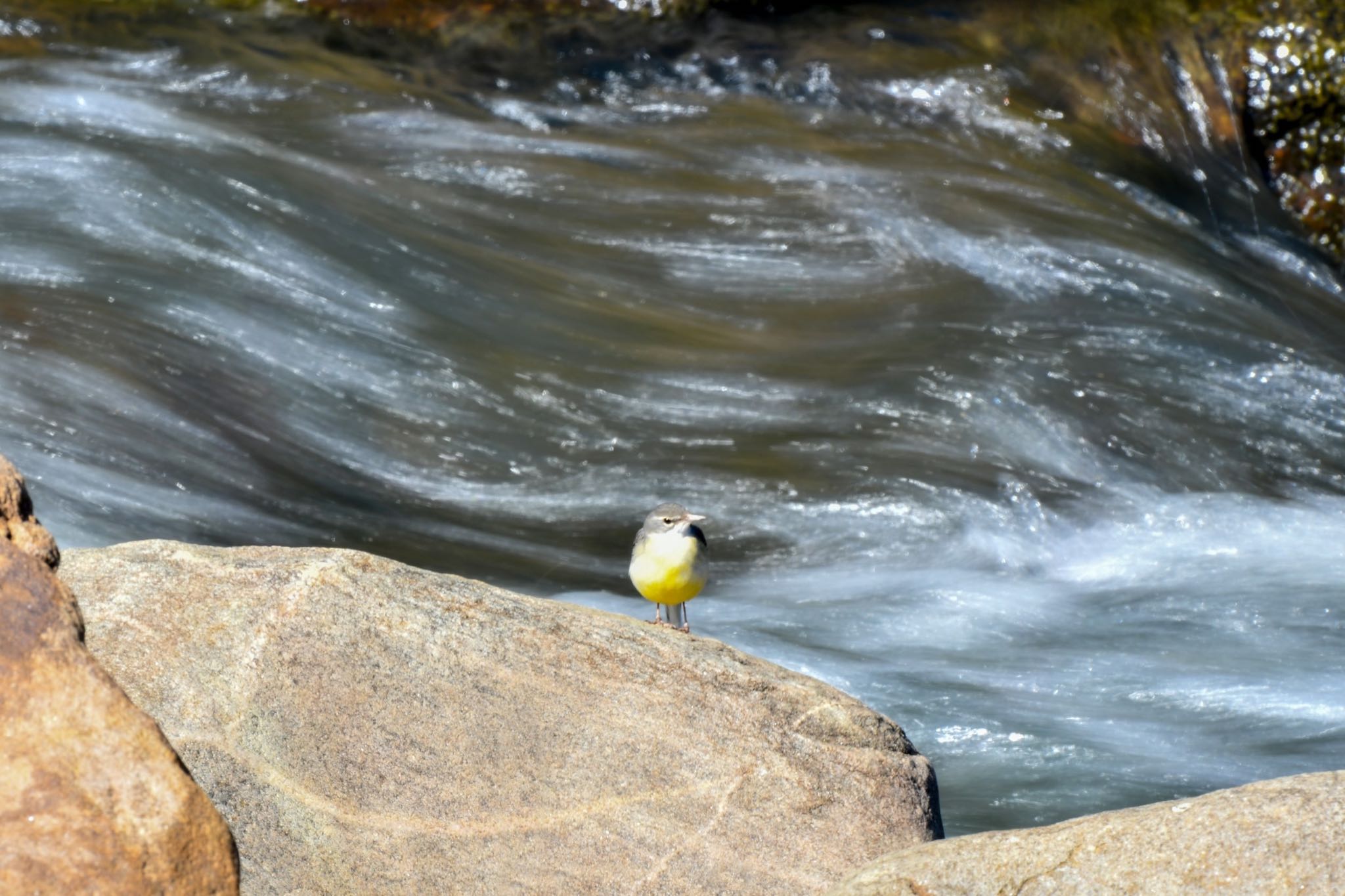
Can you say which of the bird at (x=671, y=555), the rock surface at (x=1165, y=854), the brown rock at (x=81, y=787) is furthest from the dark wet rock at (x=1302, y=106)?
the brown rock at (x=81, y=787)

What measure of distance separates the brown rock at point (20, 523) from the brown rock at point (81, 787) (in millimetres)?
252

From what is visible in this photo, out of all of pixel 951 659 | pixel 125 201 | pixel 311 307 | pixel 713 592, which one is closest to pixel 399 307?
pixel 311 307

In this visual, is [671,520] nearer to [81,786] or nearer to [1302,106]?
[81,786]

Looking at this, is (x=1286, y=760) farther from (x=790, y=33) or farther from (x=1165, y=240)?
(x=790, y=33)

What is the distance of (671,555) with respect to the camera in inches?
208

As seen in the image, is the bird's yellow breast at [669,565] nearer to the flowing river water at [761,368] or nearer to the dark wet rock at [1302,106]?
the flowing river water at [761,368]

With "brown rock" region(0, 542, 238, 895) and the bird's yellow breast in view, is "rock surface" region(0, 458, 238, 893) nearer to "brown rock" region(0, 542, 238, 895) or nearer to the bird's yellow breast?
"brown rock" region(0, 542, 238, 895)

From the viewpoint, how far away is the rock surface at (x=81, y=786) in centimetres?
300

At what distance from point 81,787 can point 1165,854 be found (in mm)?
2417

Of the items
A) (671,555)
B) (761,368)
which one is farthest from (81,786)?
(761,368)

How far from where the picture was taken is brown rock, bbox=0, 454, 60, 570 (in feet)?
11.3

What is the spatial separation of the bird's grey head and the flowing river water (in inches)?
75.6

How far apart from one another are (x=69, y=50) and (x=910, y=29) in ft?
23.0

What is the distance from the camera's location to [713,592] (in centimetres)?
815
